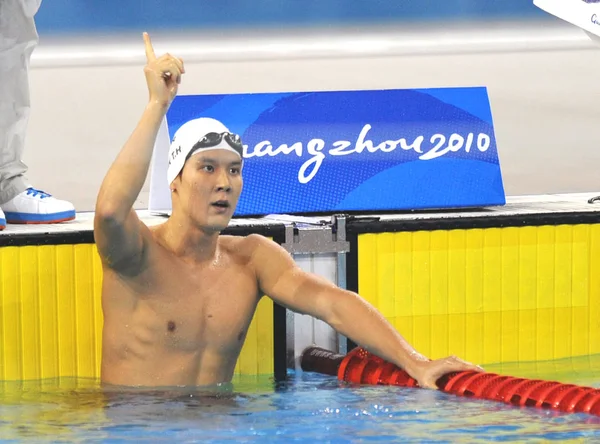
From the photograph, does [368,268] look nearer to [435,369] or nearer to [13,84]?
[435,369]

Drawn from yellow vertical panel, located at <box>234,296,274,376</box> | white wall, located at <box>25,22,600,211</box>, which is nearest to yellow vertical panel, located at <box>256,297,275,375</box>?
yellow vertical panel, located at <box>234,296,274,376</box>

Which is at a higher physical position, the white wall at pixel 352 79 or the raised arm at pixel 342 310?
the white wall at pixel 352 79

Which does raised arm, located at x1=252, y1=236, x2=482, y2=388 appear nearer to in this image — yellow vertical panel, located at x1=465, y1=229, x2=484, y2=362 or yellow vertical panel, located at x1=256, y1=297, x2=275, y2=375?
yellow vertical panel, located at x1=256, y1=297, x2=275, y2=375

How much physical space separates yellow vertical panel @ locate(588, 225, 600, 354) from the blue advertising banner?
1.10 feet

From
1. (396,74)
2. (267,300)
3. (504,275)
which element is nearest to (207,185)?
(267,300)

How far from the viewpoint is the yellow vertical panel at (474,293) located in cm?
430

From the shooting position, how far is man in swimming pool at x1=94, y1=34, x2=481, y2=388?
11.3ft

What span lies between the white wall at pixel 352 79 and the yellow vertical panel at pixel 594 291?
262 centimetres

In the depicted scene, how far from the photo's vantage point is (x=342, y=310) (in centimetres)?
354

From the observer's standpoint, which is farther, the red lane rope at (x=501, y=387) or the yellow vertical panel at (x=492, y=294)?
the yellow vertical panel at (x=492, y=294)

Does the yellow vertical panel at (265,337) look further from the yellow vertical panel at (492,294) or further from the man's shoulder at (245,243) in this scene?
the yellow vertical panel at (492,294)

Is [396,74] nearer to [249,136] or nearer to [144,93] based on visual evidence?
[144,93]

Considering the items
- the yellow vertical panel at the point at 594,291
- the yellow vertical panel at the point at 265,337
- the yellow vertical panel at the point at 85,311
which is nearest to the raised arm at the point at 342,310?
the yellow vertical panel at the point at 265,337

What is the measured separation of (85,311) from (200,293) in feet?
1.89
